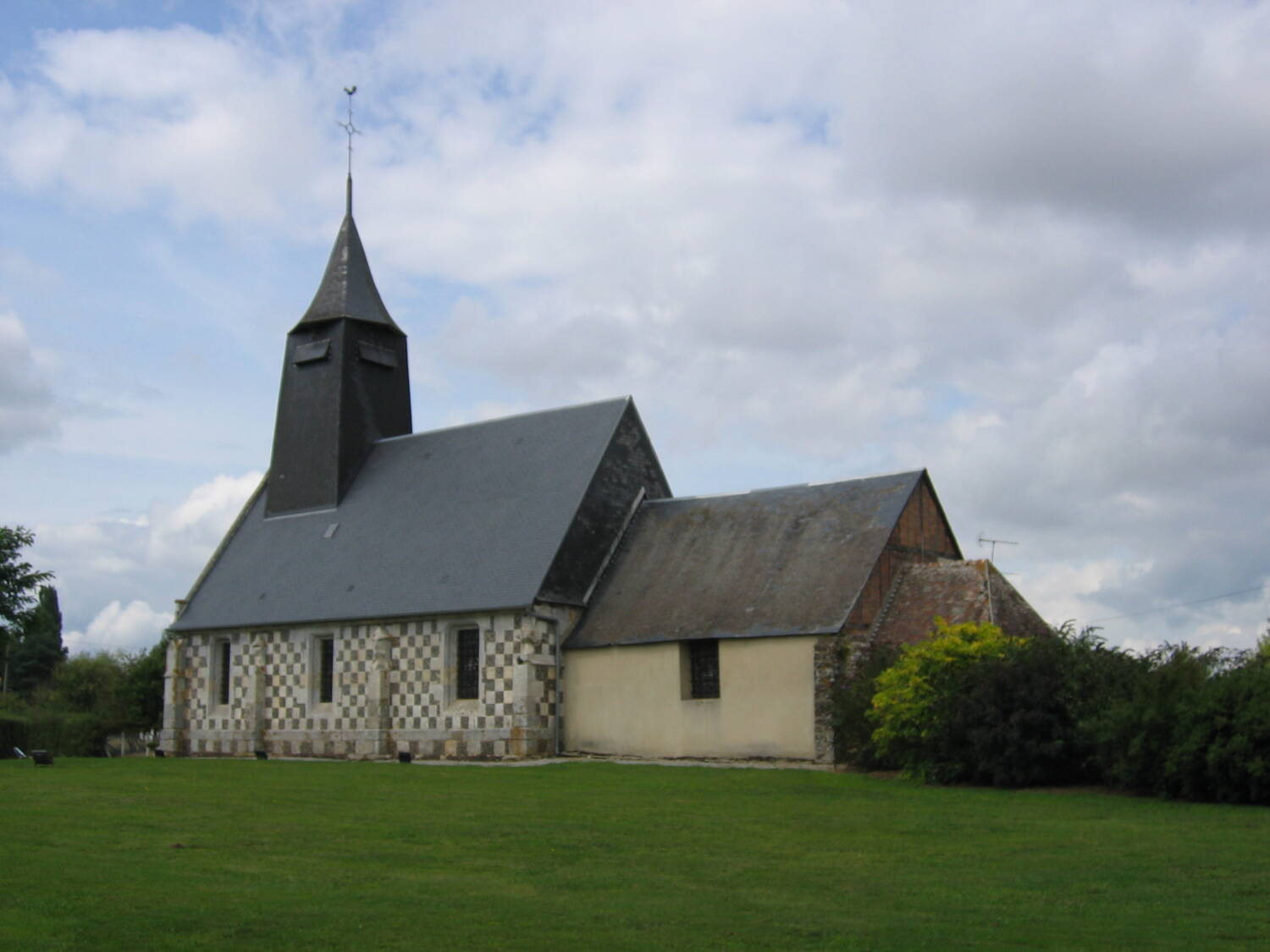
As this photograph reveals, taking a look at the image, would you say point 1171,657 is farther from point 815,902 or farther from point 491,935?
point 491,935

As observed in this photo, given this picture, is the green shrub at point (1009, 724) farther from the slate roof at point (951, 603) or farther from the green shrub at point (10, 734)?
the green shrub at point (10, 734)

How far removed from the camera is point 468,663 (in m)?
29.8

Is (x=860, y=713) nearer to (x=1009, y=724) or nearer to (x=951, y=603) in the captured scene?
(x=951, y=603)

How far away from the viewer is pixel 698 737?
26.7m

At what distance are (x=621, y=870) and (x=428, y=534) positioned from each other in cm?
2128

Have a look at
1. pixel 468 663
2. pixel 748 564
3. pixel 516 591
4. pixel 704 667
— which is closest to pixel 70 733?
pixel 468 663

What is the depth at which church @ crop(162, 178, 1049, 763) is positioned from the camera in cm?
2623

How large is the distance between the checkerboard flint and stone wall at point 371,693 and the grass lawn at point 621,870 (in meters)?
9.14

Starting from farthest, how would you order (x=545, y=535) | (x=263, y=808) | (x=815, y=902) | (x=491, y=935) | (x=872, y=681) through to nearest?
(x=545, y=535), (x=872, y=681), (x=263, y=808), (x=815, y=902), (x=491, y=935)

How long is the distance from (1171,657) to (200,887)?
571 inches

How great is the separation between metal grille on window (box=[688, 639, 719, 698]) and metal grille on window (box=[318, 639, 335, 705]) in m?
9.97

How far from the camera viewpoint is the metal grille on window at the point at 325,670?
3231 cm

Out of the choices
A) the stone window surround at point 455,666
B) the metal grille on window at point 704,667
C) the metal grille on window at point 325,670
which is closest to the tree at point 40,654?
the metal grille on window at point 325,670

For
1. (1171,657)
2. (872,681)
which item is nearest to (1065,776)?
(1171,657)
